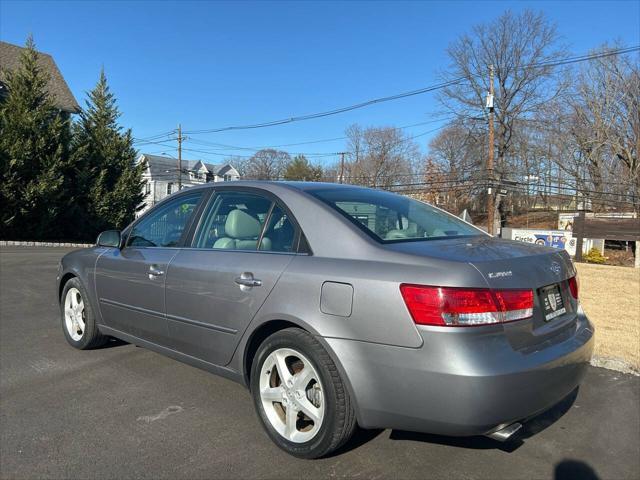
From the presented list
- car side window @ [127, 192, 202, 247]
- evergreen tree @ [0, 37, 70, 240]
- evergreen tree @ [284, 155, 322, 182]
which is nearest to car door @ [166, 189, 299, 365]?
car side window @ [127, 192, 202, 247]

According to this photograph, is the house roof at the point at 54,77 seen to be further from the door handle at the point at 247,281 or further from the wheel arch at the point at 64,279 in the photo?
the door handle at the point at 247,281

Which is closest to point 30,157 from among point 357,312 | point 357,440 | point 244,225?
point 244,225

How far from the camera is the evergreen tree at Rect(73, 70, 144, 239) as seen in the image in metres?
19.9

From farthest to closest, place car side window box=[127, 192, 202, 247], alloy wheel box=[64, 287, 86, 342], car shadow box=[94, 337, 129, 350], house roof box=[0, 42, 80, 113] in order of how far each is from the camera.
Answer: house roof box=[0, 42, 80, 113] → car shadow box=[94, 337, 129, 350] → alloy wheel box=[64, 287, 86, 342] → car side window box=[127, 192, 202, 247]

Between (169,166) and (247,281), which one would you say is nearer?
(247,281)

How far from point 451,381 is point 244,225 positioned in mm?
1808

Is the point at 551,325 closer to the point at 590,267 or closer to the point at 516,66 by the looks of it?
the point at 590,267

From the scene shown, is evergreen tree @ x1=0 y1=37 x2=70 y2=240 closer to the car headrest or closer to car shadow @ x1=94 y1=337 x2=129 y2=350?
car shadow @ x1=94 y1=337 x2=129 y2=350

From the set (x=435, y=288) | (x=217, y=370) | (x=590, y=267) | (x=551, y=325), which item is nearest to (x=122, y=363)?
(x=217, y=370)

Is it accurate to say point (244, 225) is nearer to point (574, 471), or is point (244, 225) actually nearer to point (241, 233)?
point (241, 233)

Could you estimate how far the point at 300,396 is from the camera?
109 inches

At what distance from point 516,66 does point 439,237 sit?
47.5 m

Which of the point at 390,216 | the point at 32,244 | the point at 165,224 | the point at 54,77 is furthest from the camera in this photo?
the point at 54,77

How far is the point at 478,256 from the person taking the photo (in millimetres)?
2559
